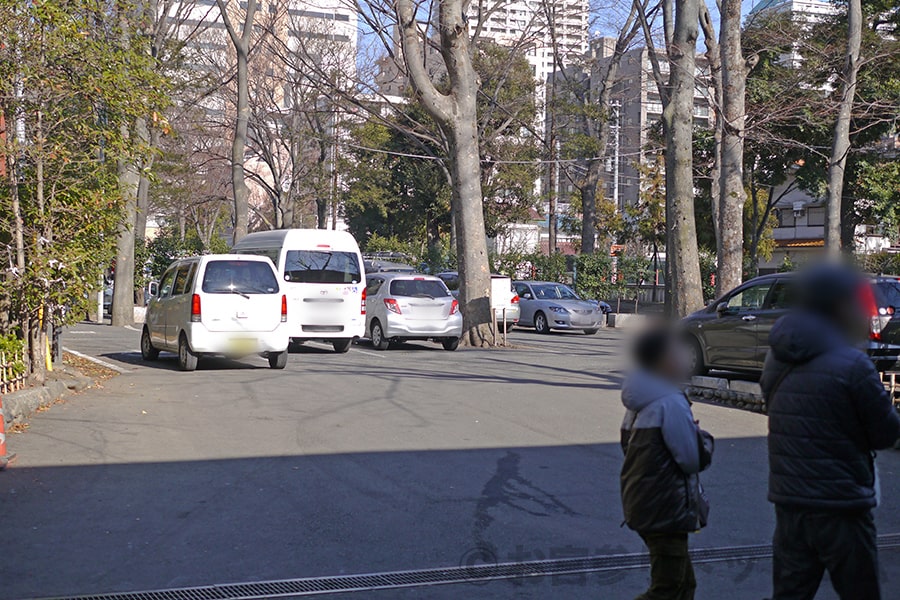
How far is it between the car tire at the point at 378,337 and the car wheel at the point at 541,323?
8.33 metres

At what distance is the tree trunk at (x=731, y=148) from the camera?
766 inches

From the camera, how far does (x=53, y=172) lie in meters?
11.9

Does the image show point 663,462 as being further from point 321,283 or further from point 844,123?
point 844,123

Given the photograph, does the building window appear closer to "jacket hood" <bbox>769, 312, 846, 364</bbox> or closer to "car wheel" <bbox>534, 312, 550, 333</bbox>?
"car wheel" <bbox>534, 312, 550, 333</bbox>

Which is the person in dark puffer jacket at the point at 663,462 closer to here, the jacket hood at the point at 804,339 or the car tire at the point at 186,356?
the jacket hood at the point at 804,339

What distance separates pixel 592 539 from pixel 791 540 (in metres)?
2.46

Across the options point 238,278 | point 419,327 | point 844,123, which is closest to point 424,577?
point 238,278

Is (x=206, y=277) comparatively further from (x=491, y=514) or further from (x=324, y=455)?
(x=491, y=514)

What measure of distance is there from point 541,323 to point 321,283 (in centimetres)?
1117

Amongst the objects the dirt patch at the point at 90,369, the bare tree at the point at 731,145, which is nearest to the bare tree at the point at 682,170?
the bare tree at the point at 731,145

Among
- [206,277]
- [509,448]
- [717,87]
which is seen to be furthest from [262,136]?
[509,448]

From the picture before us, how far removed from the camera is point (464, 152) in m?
21.4

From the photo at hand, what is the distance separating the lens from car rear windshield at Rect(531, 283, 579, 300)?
94.7 ft

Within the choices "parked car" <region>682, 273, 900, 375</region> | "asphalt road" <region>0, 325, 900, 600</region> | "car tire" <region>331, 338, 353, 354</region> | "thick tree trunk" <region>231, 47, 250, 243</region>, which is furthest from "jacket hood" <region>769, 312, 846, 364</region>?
"thick tree trunk" <region>231, 47, 250, 243</region>
